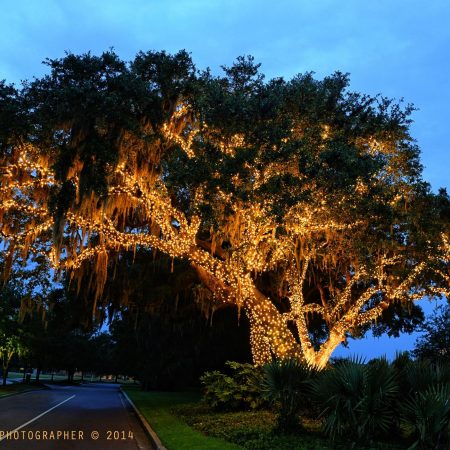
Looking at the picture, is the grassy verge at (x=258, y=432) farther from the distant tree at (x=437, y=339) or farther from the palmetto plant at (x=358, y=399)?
the distant tree at (x=437, y=339)

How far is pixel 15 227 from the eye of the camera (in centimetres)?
1867

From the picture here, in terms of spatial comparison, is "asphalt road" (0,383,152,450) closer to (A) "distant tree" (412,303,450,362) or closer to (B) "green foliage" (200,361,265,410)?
(B) "green foliage" (200,361,265,410)

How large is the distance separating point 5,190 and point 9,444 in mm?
8130

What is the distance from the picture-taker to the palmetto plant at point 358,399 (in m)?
9.70

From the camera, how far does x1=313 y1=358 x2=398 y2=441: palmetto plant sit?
31.8 ft

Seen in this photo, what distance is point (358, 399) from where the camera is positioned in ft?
32.3

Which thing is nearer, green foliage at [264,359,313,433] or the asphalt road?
the asphalt road

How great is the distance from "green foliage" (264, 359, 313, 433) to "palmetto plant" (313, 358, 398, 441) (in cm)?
108

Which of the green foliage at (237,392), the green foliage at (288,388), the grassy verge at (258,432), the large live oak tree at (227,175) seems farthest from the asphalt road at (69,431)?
the large live oak tree at (227,175)

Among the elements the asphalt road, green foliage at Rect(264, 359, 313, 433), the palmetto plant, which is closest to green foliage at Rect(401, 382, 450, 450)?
the palmetto plant

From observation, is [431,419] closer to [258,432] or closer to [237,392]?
[258,432]

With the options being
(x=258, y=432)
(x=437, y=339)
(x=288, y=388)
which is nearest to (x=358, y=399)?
(x=288, y=388)

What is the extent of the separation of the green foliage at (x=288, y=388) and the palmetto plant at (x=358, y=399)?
1.08m

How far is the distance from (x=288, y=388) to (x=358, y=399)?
1991 mm
